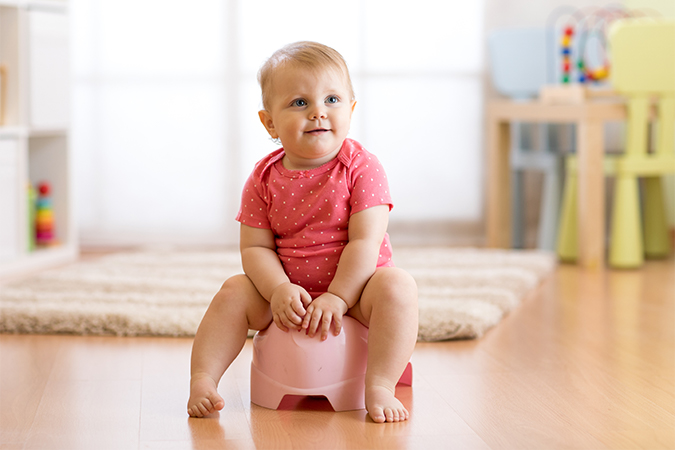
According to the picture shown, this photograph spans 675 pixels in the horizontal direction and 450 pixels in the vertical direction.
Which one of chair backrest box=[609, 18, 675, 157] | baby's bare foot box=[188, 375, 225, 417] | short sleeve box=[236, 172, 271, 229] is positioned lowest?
baby's bare foot box=[188, 375, 225, 417]

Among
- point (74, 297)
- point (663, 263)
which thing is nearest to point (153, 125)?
point (74, 297)

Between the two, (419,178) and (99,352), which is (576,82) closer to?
(419,178)

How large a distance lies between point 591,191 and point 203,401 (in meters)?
1.59

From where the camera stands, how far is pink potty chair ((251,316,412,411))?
3.57ft

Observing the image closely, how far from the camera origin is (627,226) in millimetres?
2346

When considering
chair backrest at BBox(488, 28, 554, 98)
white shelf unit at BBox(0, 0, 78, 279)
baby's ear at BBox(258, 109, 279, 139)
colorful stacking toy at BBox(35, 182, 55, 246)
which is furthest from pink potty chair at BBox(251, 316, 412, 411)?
chair backrest at BBox(488, 28, 554, 98)

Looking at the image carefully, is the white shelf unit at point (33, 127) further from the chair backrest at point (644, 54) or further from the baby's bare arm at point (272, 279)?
the chair backrest at point (644, 54)

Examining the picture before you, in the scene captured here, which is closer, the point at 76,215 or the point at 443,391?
the point at 443,391

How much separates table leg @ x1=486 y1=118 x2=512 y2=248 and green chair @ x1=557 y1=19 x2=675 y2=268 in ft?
0.97

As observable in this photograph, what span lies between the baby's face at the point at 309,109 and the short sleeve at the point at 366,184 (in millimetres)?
43

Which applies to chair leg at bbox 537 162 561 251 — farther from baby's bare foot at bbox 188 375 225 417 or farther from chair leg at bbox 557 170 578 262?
baby's bare foot at bbox 188 375 225 417

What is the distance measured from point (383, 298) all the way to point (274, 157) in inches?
10.6

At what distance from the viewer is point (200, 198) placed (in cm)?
290

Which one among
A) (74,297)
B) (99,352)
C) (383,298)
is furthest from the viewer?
(74,297)
